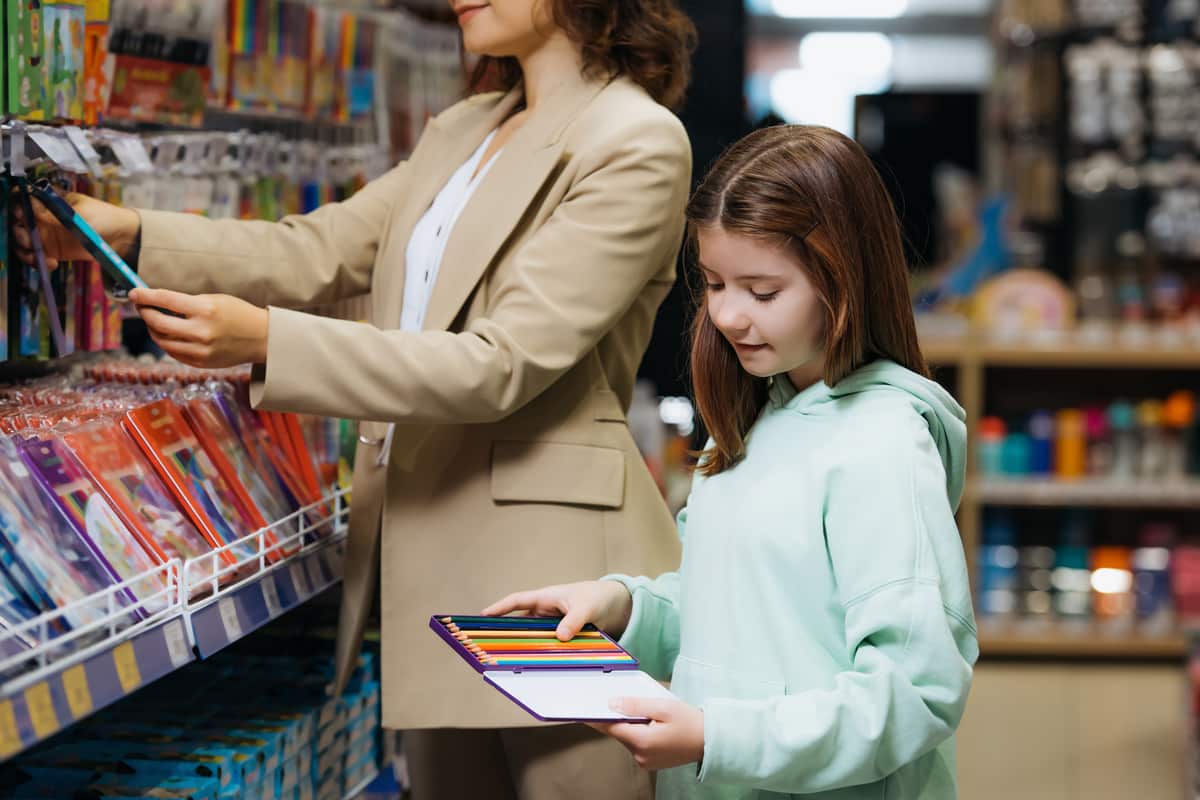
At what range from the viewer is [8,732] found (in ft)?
4.28

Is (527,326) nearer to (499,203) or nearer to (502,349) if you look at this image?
(502,349)

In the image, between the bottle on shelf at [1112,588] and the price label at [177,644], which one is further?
the bottle on shelf at [1112,588]

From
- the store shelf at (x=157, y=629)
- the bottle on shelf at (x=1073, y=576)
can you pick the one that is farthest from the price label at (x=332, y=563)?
the bottle on shelf at (x=1073, y=576)

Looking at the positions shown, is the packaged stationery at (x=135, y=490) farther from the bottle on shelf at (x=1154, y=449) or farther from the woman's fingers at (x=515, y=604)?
the bottle on shelf at (x=1154, y=449)

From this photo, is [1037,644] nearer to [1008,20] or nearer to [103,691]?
[1008,20]

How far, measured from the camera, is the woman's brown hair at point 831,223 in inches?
63.3

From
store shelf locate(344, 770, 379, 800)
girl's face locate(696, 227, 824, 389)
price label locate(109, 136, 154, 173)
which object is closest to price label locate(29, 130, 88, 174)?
price label locate(109, 136, 154, 173)

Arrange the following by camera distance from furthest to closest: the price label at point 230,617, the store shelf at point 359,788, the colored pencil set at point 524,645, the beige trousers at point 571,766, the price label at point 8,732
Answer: the store shelf at point 359,788 < the beige trousers at point 571,766 < the price label at point 230,617 < the colored pencil set at point 524,645 < the price label at point 8,732

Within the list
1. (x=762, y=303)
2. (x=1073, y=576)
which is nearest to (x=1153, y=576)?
(x=1073, y=576)

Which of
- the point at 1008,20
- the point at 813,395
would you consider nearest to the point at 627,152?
the point at 813,395

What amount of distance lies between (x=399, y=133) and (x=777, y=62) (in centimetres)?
763

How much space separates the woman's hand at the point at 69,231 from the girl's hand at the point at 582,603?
27.5 inches

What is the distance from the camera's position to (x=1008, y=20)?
543cm

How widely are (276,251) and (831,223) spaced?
96cm
